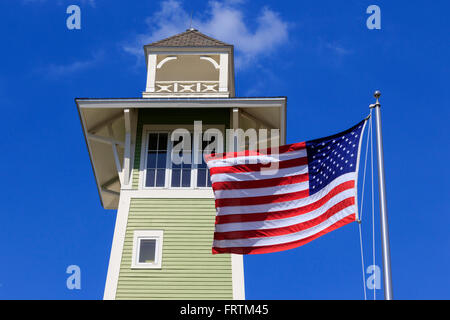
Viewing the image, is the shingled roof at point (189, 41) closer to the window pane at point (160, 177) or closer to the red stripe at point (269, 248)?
the window pane at point (160, 177)

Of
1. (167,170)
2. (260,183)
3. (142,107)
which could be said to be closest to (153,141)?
(142,107)

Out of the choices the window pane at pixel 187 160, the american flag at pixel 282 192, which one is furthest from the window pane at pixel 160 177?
the american flag at pixel 282 192

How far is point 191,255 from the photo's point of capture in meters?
22.2

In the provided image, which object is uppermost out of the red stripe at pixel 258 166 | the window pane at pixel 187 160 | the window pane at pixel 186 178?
the window pane at pixel 187 160

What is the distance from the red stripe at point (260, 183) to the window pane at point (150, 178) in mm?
6339

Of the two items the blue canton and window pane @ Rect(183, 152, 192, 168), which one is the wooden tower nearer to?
window pane @ Rect(183, 152, 192, 168)

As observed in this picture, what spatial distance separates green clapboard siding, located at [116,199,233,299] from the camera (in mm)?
21578

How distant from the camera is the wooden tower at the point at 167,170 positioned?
21828 millimetres

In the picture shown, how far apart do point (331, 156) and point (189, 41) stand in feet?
38.5

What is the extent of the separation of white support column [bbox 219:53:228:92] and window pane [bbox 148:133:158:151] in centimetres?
292

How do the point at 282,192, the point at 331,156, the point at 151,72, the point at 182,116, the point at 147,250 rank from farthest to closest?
the point at 151,72 < the point at 182,116 < the point at 147,250 < the point at 282,192 < the point at 331,156

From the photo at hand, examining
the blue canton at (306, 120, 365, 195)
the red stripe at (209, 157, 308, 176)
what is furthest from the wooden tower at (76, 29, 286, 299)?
the blue canton at (306, 120, 365, 195)

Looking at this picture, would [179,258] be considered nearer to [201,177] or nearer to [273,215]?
[201,177]

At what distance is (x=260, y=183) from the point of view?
17.8 meters
